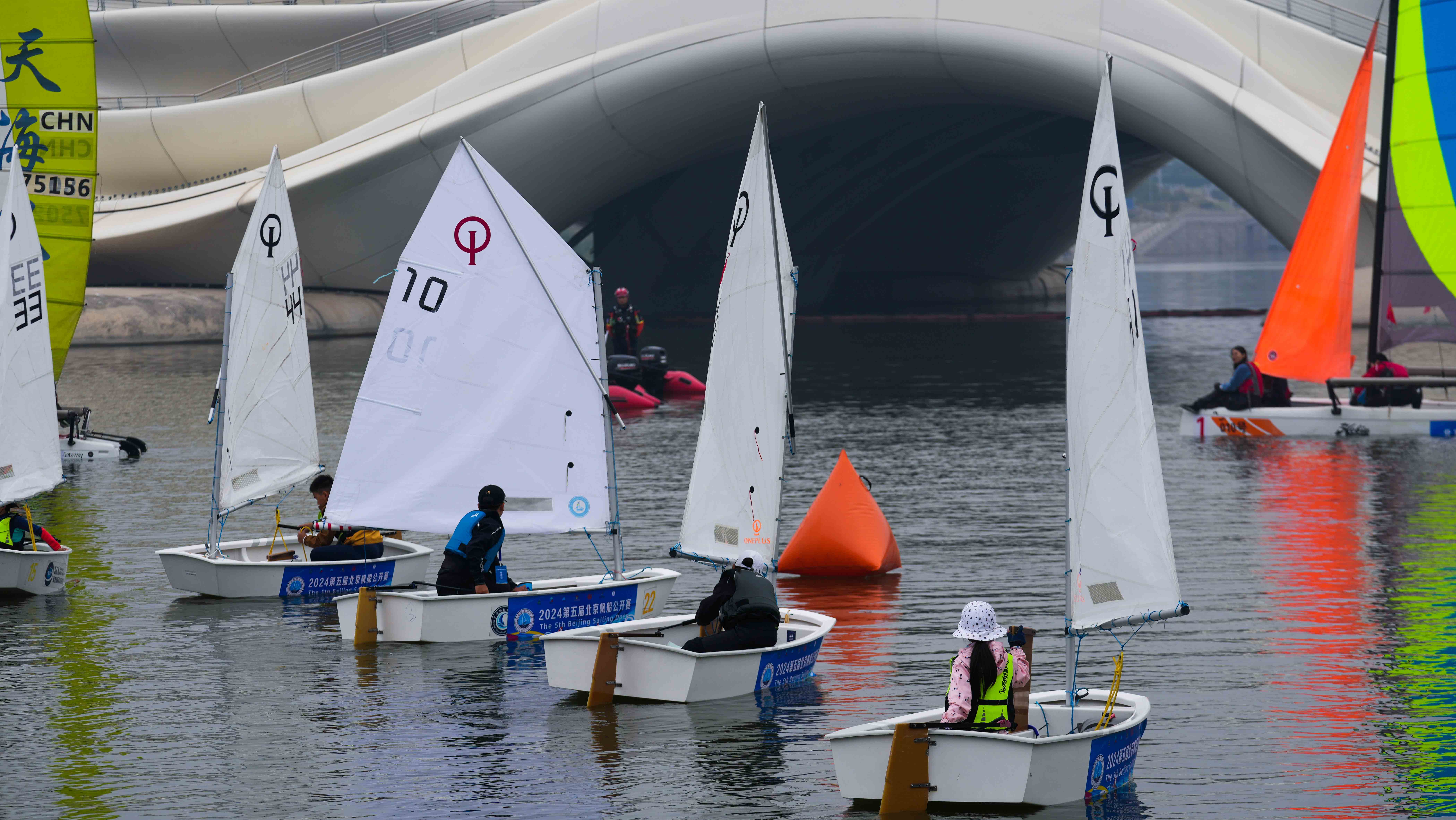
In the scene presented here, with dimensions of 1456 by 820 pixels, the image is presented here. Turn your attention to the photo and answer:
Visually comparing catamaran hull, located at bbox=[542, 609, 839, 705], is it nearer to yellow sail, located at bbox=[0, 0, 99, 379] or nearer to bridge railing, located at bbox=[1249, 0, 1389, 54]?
yellow sail, located at bbox=[0, 0, 99, 379]

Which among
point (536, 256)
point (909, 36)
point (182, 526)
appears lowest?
point (182, 526)

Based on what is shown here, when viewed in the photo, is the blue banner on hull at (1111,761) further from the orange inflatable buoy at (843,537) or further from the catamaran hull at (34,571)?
the catamaran hull at (34,571)

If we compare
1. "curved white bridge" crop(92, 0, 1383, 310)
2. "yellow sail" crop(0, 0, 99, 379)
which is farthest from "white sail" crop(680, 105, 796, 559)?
"curved white bridge" crop(92, 0, 1383, 310)

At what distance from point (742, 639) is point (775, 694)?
672mm

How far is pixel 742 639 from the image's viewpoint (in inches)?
578

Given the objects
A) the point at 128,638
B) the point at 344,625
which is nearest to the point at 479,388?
the point at 344,625

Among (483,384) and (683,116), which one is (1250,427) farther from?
(683,116)

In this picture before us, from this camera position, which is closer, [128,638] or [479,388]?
[128,638]

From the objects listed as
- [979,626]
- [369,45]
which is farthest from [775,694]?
[369,45]

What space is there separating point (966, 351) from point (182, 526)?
132 ft

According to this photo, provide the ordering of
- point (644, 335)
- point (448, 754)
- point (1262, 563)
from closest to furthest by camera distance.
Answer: point (448, 754)
point (1262, 563)
point (644, 335)

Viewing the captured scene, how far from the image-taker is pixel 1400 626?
17.3 meters

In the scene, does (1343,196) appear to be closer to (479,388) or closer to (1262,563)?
(1262,563)

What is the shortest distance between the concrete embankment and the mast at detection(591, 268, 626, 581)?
42.8 m
